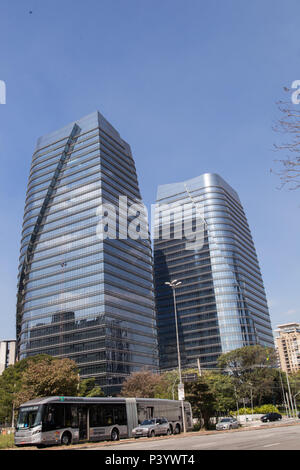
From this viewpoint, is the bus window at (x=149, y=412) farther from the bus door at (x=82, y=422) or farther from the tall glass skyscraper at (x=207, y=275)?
the tall glass skyscraper at (x=207, y=275)

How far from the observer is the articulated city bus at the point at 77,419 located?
25.8 metres

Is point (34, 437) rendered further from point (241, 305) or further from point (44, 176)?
point (241, 305)

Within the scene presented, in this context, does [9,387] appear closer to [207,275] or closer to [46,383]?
[46,383]

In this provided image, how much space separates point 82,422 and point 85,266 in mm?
97601

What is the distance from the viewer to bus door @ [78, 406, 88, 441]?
92.5ft

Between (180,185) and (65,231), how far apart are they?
72.2 metres

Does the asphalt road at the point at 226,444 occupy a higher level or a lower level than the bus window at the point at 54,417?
lower

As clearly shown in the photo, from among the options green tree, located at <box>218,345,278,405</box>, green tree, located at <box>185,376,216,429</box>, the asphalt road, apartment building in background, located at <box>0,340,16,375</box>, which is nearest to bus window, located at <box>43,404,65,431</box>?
the asphalt road

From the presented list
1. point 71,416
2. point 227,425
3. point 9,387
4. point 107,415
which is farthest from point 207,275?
point 71,416

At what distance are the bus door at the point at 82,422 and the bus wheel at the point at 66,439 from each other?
0.98 m

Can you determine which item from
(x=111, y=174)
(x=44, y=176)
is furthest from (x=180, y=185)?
(x=44, y=176)

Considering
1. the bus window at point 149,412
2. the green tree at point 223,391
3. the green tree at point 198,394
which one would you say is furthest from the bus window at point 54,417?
the green tree at point 223,391

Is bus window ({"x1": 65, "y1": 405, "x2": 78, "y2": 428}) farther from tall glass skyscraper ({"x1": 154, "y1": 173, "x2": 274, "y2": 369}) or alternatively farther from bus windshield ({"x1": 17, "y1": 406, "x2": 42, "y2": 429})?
tall glass skyscraper ({"x1": 154, "y1": 173, "x2": 274, "y2": 369})

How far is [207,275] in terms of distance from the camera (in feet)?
549
